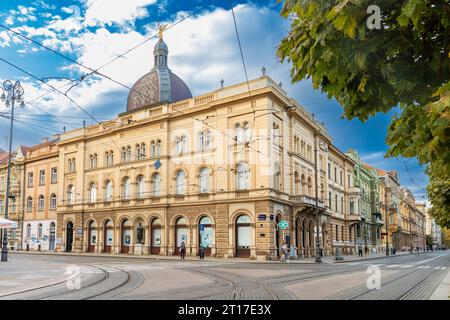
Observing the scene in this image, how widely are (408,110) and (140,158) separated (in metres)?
39.7

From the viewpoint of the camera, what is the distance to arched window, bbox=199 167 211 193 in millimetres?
37844

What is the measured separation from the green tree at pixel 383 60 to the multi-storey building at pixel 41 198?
168 feet

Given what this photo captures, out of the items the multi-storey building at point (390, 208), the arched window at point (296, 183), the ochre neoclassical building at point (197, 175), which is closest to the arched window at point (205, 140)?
the ochre neoclassical building at point (197, 175)

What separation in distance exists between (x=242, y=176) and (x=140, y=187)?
12.2 m

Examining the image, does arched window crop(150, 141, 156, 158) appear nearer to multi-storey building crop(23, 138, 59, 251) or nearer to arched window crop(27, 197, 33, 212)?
multi-storey building crop(23, 138, 59, 251)

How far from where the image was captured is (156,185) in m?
41.8

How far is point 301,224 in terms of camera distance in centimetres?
4022

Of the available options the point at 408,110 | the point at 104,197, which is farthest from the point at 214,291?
the point at 104,197

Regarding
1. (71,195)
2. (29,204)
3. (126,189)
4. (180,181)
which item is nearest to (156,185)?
(180,181)

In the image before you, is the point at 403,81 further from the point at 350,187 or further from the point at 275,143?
the point at 350,187

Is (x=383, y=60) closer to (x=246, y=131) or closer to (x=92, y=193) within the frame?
(x=246, y=131)

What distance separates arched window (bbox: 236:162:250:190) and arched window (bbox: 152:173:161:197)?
8.98m

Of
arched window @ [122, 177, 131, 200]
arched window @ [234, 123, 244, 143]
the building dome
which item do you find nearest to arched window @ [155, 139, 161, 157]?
arched window @ [122, 177, 131, 200]

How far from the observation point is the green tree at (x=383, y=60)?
163 inches
